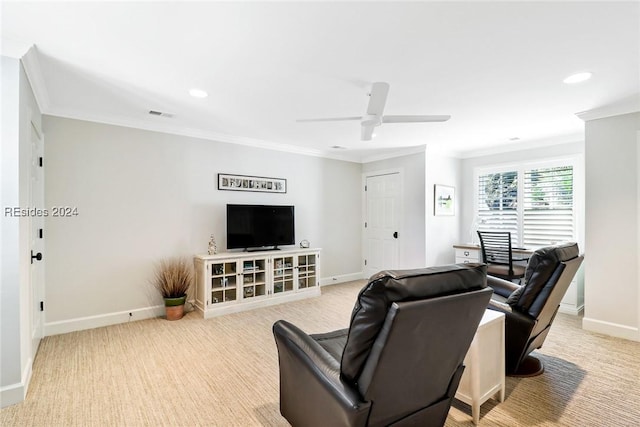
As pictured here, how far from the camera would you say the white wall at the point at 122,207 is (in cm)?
341

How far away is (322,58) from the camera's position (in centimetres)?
230

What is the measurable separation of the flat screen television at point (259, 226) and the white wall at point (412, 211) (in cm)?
195

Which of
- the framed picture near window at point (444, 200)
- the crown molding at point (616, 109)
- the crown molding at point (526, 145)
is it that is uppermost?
the crown molding at point (616, 109)

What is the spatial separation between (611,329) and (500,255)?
1349 mm

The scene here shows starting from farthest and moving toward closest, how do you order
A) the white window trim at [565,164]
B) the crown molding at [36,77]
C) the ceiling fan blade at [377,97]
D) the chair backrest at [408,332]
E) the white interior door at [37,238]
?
1. the white window trim at [565,164]
2. the white interior door at [37,238]
3. the ceiling fan blade at [377,97]
4. the crown molding at [36,77]
5. the chair backrest at [408,332]

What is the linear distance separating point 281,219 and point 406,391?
3562 mm

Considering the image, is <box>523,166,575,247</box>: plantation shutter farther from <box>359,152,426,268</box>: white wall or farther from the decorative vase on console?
the decorative vase on console

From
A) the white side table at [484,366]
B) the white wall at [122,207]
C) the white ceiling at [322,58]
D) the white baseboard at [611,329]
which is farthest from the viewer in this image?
the white wall at [122,207]

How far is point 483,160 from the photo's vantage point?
543 centimetres

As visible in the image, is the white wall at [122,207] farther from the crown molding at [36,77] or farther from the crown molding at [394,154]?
the crown molding at [394,154]

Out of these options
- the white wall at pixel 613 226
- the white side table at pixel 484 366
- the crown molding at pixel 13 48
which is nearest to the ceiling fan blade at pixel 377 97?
the white side table at pixel 484 366

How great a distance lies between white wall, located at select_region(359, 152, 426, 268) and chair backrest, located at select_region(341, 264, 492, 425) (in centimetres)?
371

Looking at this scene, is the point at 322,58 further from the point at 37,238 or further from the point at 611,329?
the point at 611,329

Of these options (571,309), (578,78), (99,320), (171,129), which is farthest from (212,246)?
(571,309)
